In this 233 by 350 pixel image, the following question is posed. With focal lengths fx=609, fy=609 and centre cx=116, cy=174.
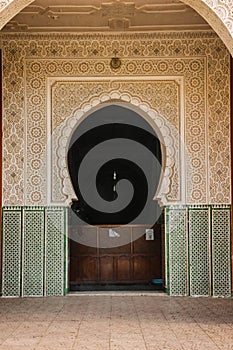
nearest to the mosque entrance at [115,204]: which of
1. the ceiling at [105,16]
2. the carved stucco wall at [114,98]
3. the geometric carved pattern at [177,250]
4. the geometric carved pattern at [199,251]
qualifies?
the geometric carved pattern at [177,250]

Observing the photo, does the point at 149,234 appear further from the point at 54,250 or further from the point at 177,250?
the point at 54,250

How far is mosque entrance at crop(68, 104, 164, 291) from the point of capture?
8617 mm

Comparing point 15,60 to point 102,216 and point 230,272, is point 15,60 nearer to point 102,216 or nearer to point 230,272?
point 230,272

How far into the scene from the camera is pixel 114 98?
7.22 meters

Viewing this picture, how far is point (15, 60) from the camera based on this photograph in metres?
7.21

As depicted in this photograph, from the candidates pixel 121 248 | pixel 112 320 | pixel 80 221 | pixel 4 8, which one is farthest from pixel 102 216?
pixel 4 8

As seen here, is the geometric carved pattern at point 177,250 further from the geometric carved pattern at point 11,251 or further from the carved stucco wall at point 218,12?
the carved stucco wall at point 218,12

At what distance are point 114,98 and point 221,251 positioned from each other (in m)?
2.18

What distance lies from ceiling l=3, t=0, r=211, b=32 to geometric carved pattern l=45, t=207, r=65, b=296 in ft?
7.01

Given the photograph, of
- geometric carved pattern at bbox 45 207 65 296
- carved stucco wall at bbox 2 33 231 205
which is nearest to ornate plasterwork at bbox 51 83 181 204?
carved stucco wall at bbox 2 33 231 205

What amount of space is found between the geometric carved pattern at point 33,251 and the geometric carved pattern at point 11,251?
70 millimetres

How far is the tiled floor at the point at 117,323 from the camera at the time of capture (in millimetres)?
4184

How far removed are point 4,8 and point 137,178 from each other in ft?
30.7

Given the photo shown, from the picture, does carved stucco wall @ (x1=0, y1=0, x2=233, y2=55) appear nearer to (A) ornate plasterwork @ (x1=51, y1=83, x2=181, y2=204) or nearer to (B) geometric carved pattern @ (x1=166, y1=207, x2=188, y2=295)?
(A) ornate plasterwork @ (x1=51, y1=83, x2=181, y2=204)
